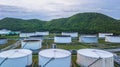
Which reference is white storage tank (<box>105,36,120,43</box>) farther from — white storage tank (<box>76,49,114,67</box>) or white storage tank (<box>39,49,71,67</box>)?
white storage tank (<box>39,49,71,67</box>)

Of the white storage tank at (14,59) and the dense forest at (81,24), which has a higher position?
the dense forest at (81,24)

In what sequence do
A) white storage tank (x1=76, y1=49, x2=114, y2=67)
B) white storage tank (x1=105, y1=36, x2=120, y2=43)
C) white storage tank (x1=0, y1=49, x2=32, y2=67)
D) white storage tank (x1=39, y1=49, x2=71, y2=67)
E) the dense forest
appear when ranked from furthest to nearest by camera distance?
the dense forest → white storage tank (x1=105, y1=36, x2=120, y2=43) → white storage tank (x1=76, y1=49, x2=114, y2=67) → white storage tank (x1=39, y1=49, x2=71, y2=67) → white storage tank (x1=0, y1=49, x2=32, y2=67)

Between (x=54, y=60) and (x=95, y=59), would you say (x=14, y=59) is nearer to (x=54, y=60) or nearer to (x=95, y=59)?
(x=54, y=60)

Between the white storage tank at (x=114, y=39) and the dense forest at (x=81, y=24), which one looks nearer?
the white storage tank at (x=114, y=39)

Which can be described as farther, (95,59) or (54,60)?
(95,59)

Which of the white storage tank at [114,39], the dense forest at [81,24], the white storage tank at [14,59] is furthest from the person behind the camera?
the dense forest at [81,24]

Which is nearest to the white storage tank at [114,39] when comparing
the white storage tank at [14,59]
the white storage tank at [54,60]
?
the white storage tank at [54,60]

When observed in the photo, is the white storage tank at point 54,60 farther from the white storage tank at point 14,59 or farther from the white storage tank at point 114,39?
the white storage tank at point 114,39

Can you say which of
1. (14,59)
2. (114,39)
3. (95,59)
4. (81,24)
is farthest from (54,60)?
(81,24)

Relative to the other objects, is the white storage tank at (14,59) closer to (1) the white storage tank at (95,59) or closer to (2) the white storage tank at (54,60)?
(2) the white storage tank at (54,60)

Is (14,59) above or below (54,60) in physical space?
above

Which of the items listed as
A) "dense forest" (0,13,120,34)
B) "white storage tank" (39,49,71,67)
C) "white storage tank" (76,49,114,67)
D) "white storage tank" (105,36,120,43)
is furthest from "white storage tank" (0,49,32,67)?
"dense forest" (0,13,120,34)

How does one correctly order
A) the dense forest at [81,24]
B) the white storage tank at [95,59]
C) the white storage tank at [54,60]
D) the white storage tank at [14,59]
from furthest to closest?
the dense forest at [81,24]
the white storage tank at [95,59]
the white storage tank at [54,60]
the white storage tank at [14,59]
